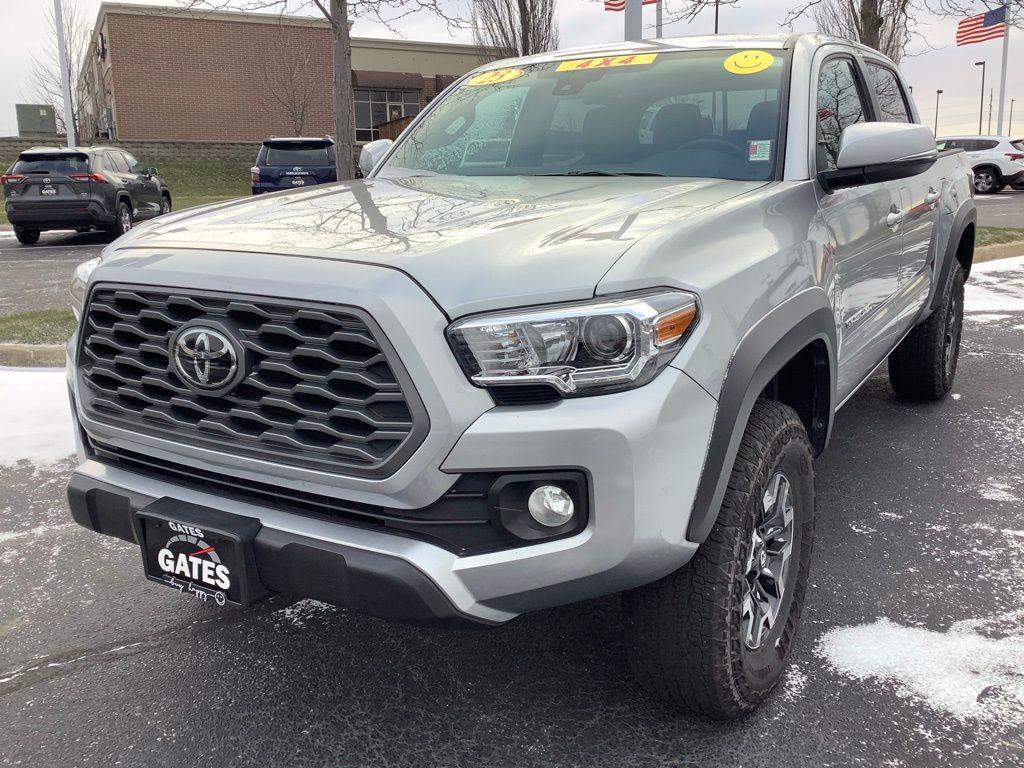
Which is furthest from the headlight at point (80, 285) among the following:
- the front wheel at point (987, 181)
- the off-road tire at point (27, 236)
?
the front wheel at point (987, 181)

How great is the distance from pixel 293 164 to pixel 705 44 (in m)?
13.5

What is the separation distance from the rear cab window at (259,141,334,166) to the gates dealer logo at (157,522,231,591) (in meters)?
14.7

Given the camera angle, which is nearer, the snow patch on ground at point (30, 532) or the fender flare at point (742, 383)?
the fender flare at point (742, 383)

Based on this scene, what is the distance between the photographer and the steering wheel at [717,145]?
3.05 metres

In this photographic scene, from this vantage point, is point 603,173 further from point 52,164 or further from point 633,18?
point 52,164

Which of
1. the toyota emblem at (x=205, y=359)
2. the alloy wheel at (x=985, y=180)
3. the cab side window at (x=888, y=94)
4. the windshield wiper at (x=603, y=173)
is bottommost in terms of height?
the alloy wheel at (x=985, y=180)

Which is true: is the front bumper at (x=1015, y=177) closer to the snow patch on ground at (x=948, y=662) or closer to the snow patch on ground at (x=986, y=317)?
the snow patch on ground at (x=986, y=317)

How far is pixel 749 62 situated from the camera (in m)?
3.28

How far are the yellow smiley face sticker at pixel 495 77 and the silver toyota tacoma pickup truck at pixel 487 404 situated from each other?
49.0 inches

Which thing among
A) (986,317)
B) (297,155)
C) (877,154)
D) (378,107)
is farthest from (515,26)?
(877,154)

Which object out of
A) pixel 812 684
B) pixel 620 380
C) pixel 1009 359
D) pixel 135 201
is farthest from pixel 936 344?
pixel 135 201

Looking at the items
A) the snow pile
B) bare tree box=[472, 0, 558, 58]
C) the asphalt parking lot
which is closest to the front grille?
the asphalt parking lot

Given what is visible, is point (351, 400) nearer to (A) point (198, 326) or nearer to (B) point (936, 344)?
(A) point (198, 326)

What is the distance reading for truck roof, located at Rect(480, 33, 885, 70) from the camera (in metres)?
3.38
